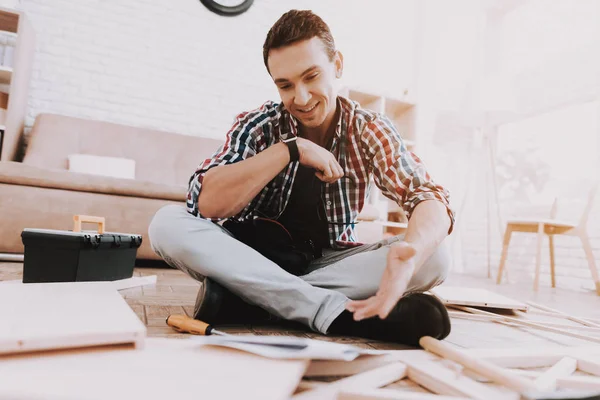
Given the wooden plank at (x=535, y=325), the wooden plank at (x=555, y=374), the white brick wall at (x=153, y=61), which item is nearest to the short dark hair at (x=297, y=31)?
the wooden plank at (x=555, y=374)

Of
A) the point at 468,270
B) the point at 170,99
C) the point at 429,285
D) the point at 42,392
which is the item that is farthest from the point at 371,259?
the point at 468,270

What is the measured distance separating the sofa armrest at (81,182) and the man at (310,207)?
44.5 inches

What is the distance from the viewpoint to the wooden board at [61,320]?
0.59 meters

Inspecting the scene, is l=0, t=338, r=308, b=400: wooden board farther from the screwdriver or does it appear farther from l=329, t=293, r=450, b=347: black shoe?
l=329, t=293, r=450, b=347: black shoe

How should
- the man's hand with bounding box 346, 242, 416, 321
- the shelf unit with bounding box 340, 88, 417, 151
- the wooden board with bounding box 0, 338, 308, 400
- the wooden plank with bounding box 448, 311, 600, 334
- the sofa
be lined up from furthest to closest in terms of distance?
the shelf unit with bounding box 340, 88, 417, 151, the sofa, the wooden plank with bounding box 448, 311, 600, 334, the man's hand with bounding box 346, 242, 416, 321, the wooden board with bounding box 0, 338, 308, 400

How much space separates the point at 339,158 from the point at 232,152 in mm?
286

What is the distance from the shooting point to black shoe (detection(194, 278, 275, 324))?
0.94 metres

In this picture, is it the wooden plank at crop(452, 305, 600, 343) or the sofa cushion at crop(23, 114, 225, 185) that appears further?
the sofa cushion at crop(23, 114, 225, 185)

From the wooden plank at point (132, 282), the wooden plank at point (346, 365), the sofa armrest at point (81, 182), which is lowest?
the wooden plank at point (132, 282)

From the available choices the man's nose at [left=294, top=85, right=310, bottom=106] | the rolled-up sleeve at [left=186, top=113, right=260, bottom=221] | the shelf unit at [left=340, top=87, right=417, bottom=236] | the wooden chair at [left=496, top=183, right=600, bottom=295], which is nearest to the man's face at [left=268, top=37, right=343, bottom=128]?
the man's nose at [left=294, top=85, right=310, bottom=106]

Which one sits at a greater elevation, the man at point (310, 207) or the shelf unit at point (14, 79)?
the shelf unit at point (14, 79)

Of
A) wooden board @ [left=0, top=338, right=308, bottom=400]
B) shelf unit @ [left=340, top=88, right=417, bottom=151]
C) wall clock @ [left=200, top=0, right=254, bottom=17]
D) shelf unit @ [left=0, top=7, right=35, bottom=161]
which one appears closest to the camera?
wooden board @ [left=0, top=338, right=308, bottom=400]

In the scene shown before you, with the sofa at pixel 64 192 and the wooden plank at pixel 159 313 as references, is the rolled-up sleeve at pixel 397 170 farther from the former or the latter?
the sofa at pixel 64 192

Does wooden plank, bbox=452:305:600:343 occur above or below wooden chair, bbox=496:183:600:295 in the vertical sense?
below
